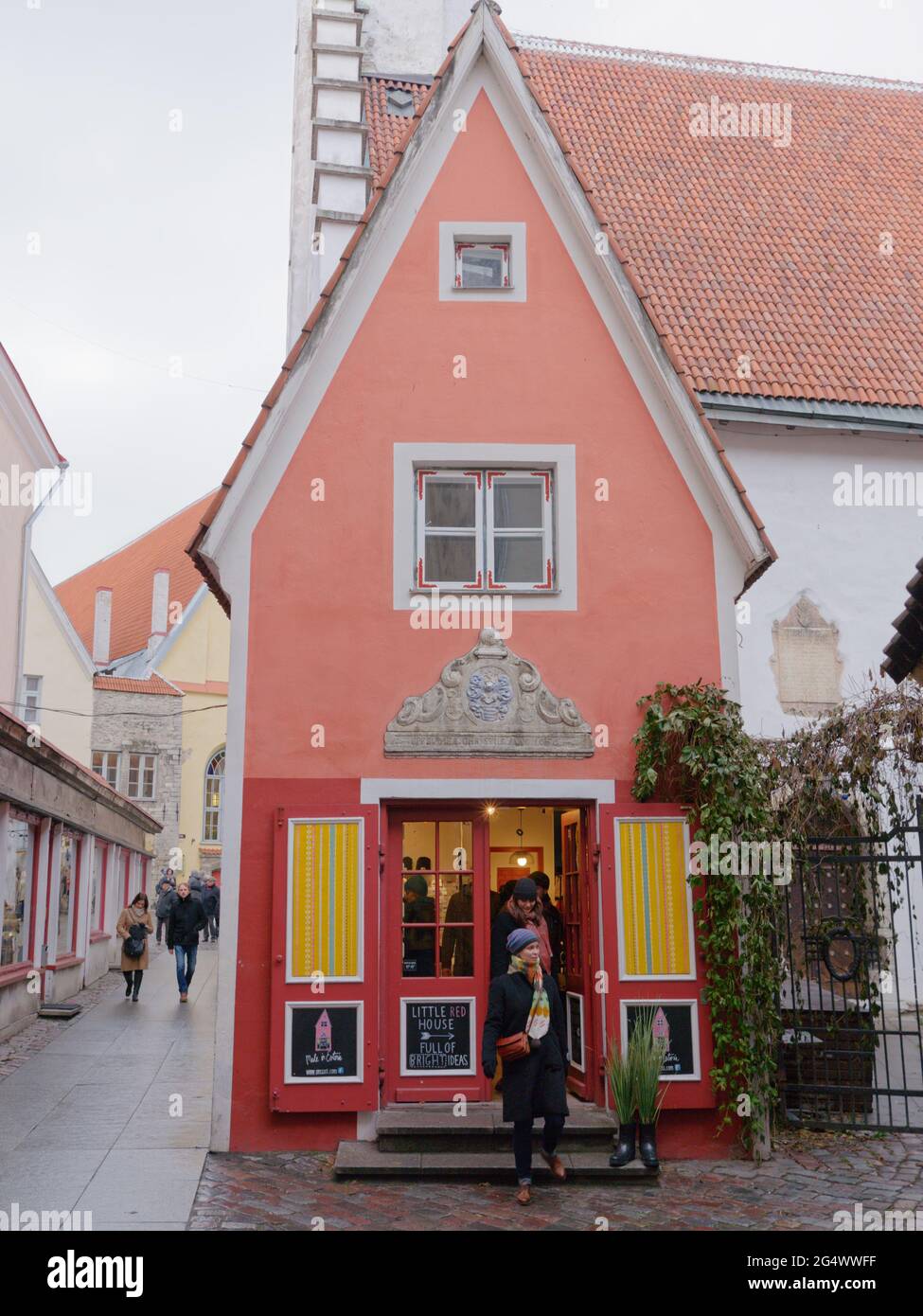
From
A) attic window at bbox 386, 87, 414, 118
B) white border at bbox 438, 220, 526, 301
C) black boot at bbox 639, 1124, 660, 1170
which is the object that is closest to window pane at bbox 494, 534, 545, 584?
white border at bbox 438, 220, 526, 301

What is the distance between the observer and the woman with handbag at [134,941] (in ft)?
61.4

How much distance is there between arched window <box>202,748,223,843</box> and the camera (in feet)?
136

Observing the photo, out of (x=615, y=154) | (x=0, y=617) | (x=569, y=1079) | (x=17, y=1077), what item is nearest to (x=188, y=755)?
(x=0, y=617)

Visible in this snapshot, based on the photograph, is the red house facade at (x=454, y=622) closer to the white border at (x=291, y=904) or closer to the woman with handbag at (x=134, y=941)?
the white border at (x=291, y=904)

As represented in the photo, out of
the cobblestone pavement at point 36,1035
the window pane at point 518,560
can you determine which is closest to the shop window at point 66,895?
the cobblestone pavement at point 36,1035

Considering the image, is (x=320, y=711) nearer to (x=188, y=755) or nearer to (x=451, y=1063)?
(x=451, y=1063)

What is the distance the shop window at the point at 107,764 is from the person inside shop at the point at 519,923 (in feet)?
102

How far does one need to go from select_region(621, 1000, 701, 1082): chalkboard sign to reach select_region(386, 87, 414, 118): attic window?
58.8ft

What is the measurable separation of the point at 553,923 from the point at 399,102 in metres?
17.2

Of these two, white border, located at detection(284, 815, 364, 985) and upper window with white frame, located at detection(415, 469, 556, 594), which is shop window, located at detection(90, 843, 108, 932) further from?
upper window with white frame, located at detection(415, 469, 556, 594)

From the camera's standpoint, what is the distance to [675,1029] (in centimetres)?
1013

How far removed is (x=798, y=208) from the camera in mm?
21719

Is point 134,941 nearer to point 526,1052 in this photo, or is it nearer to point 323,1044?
point 323,1044

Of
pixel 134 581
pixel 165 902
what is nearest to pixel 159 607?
pixel 134 581
